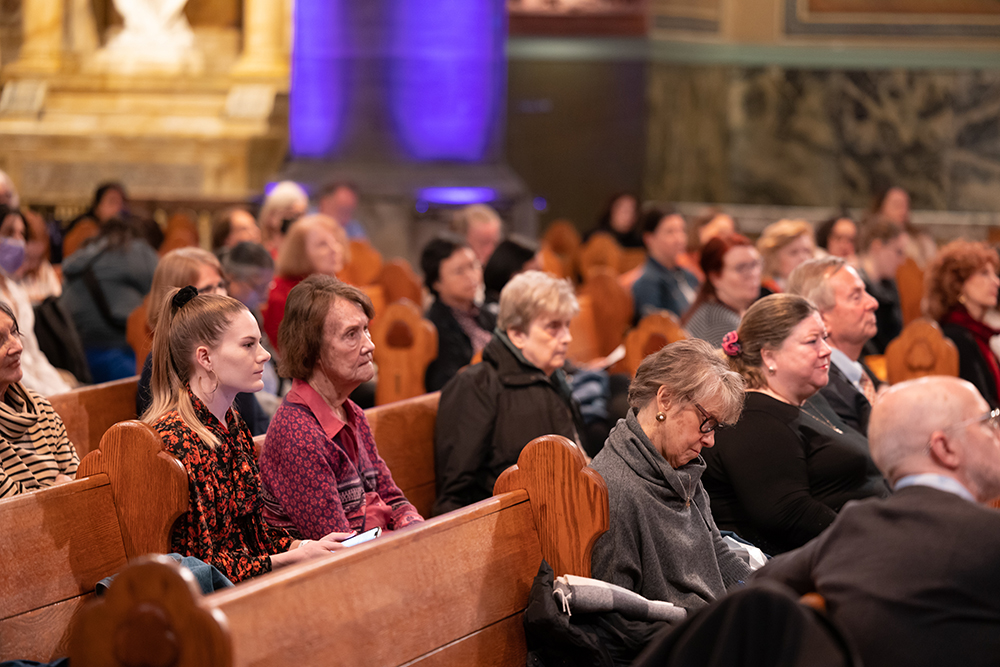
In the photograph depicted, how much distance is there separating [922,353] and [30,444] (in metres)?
3.54

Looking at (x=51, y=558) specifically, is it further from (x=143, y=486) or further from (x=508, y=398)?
(x=508, y=398)

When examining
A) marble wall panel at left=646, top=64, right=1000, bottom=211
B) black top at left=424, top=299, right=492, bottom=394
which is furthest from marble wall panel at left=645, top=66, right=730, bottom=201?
black top at left=424, top=299, right=492, bottom=394

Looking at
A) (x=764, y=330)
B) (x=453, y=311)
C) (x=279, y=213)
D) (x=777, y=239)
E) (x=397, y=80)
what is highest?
(x=397, y=80)

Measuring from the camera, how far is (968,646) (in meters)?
1.84

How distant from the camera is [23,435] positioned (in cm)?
296

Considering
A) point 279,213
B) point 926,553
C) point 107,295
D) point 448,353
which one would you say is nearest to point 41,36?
point 279,213

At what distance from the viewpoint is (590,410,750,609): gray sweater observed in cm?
253

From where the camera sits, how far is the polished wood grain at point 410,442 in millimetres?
3406

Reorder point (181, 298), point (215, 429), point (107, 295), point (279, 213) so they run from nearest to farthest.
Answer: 1. point (215, 429)
2. point (181, 298)
3. point (107, 295)
4. point (279, 213)

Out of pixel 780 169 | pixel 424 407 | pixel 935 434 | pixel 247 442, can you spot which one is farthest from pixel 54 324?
pixel 780 169

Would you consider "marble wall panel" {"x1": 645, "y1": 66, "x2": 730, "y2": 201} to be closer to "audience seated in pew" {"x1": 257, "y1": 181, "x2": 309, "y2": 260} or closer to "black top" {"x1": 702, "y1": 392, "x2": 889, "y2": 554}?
"audience seated in pew" {"x1": 257, "y1": 181, "x2": 309, "y2": 260}

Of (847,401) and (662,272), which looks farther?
(662,272)

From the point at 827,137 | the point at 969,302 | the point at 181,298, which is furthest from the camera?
the point at 827,137

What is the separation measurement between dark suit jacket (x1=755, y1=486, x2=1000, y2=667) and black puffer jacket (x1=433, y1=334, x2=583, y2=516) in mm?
1666
